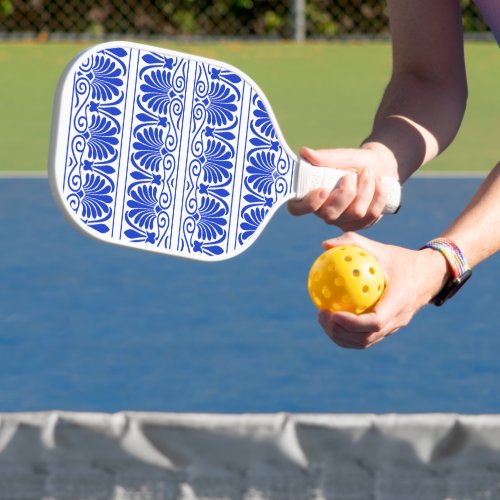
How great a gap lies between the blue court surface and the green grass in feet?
6.00

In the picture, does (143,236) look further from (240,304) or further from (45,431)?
(240,304)

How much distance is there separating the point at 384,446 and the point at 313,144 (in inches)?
227

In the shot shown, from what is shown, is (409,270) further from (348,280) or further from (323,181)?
(323,181)

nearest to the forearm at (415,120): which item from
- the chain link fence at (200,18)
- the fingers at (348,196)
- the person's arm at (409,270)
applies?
the fingers at (348,196)

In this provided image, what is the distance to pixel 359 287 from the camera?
6.89 ft

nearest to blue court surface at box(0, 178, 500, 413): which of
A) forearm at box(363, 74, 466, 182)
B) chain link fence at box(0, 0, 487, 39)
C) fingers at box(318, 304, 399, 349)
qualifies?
forearm at box(363, 74, 466, 182)

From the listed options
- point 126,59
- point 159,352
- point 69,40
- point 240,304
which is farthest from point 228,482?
point 69,40

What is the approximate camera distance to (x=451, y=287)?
222 centimetres

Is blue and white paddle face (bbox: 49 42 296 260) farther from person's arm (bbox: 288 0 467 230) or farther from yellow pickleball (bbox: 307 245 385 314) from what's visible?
yellow pickleball (bbox: 307 245 385 314)

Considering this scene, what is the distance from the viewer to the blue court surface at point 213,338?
14.1ft

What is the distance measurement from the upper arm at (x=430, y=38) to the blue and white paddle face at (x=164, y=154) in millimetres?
297

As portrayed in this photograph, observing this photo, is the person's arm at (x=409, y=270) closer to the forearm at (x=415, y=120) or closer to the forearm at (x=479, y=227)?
the forearm at (x=479, y=227)

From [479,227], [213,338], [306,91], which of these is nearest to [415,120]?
[479,227]

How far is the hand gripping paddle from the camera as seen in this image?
2.24 metres
